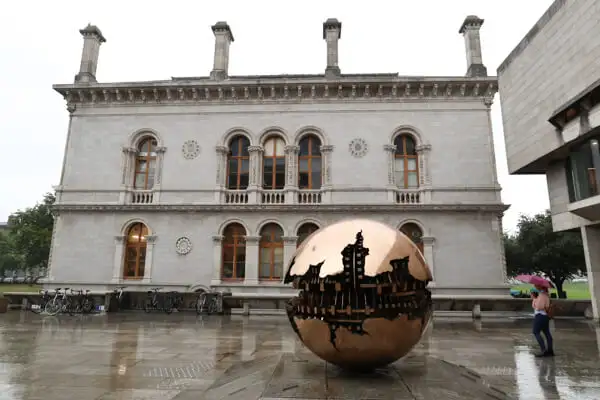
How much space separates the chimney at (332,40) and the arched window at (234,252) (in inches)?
392

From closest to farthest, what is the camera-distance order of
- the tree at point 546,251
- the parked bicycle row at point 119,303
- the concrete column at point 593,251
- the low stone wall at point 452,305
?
1. the concrete column at point 593,251
2. the low stone wall at point 452,305
3. the parked bicycle row at point 119,303
4. the tree at point 546,251

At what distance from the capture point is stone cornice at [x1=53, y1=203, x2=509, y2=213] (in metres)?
18.4

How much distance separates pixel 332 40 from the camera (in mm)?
21016

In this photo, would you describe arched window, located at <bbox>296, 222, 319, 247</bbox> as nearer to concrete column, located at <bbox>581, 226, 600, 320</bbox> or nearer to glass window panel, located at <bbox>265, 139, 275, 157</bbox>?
glass window panel, located at <bbox>265, 139, 275, 157</bbox>

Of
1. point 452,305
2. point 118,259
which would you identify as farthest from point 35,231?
point 452,305

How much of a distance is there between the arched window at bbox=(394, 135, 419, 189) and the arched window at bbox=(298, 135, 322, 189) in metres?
4.18

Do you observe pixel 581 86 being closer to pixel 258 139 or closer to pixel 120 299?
pixel 258 139

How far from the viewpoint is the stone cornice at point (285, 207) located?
726 inches

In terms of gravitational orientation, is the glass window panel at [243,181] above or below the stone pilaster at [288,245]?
above

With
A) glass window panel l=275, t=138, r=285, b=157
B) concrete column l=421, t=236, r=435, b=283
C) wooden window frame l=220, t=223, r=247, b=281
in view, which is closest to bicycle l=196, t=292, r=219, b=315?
wooden window frame l=220, t=223, r=247, b=281

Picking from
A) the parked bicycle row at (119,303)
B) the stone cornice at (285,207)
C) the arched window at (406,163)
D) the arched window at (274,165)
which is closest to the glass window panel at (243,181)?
the arched window at (274,165)

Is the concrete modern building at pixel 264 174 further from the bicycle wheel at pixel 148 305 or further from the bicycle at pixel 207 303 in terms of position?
the bicycle at pixel 207 303

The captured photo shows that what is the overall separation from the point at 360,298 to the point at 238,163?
17.2 m

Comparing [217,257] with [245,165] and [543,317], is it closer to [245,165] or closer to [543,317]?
[245,165]
